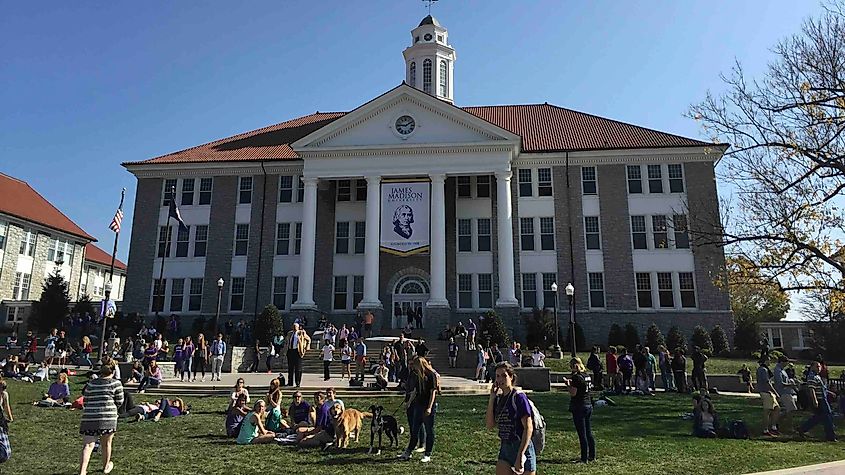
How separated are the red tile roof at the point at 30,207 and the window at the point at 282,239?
2454cm

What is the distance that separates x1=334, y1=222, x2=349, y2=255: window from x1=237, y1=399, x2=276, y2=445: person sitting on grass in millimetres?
25923

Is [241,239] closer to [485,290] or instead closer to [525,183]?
[485,290]

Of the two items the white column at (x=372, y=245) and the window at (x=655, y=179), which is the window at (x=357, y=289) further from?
the window at (x=655, y=179)

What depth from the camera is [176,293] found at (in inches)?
1526

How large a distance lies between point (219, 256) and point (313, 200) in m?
7.59

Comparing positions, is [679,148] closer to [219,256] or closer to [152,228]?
[219,256]

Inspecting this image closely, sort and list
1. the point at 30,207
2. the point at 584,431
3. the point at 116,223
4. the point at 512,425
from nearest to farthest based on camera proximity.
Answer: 1. the point at 512,425
2. the point at 584,431
3. the point at 116,223
4. the point at 30,207

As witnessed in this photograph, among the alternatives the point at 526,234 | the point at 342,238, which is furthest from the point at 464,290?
the point at 342,238

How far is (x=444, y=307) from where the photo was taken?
32969mm

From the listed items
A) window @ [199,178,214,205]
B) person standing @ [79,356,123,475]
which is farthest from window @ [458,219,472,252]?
person standing @ [79,356,123,475]

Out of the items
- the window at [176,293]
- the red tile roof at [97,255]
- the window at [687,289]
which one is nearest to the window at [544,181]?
the window at [687,289]

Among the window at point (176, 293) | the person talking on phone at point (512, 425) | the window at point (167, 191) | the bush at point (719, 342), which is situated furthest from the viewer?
the window at point (167, 191)

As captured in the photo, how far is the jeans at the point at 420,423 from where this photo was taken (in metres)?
9.84

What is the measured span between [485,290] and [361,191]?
10.0 meters
